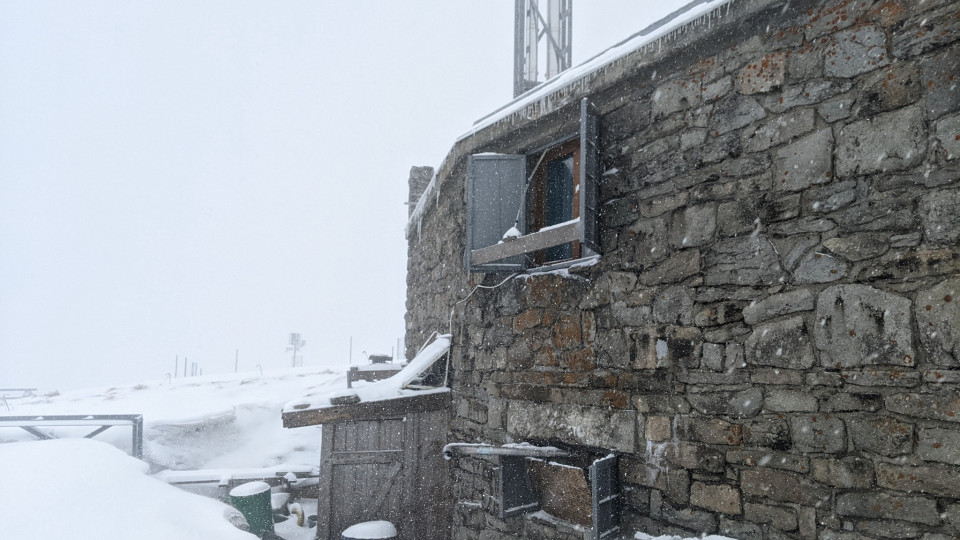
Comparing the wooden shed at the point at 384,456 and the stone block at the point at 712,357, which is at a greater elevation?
the stone block at the point at 712,357

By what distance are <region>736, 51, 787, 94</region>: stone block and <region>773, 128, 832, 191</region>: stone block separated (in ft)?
1.12

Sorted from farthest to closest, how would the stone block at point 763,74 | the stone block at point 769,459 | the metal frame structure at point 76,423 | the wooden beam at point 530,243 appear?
the metal frame structure at point 76,423
the wooden beam at point 530,243
the stone block at point 763,74
the stone block at point 769,459

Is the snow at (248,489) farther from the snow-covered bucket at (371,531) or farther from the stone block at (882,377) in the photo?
the stone block at (882,377)

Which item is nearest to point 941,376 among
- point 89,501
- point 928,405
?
point 928,405

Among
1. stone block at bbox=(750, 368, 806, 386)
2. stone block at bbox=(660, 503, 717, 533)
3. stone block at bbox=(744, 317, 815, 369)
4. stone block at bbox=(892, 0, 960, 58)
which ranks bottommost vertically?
stone block at bbox=(660, 503, 717, 533)

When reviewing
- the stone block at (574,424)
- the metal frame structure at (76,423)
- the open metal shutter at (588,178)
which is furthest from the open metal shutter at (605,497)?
the metal frame structure at (76,423)

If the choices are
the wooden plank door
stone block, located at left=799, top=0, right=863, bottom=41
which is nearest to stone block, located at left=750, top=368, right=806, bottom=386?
stone block, located at left=799, top=0, right=863, bottom=41

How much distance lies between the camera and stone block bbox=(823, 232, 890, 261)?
8.23 ft

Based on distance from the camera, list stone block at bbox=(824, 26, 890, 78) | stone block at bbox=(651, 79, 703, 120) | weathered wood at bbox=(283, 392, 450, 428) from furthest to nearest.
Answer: weathered wood at bbox=(283, 392, 450, 428) → stone block at bbox=(651, 79, 703, 120) → stone block at bbox=(824, 26, 890, 78)

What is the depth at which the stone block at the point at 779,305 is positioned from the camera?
2.73 metres

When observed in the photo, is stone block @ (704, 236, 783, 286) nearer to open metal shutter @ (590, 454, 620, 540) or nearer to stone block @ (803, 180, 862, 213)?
stone block @ (803, 180, 862, 213)

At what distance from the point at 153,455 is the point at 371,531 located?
22.8 ft

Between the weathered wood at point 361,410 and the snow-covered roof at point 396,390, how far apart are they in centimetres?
3

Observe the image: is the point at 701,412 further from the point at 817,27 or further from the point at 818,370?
the point at 817,27
